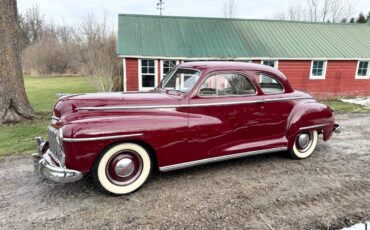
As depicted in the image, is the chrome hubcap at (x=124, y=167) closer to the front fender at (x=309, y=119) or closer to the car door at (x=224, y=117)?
the car door at (x=224, y=117)

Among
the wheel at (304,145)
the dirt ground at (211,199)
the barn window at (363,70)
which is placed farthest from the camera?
the barn window at (363,70)

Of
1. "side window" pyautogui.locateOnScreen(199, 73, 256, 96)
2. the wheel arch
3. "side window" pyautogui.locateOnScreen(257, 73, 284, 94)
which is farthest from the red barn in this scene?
the wheel arch

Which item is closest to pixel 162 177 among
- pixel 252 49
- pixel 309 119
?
pixel 309 119

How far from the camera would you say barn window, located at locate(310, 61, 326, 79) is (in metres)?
16.2

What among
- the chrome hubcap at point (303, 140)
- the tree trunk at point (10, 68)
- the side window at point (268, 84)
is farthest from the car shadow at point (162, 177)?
the tree trunk at point (10, 68)

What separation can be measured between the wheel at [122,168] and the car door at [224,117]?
775 mm

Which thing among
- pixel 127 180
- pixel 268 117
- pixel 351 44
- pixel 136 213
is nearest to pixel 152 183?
pixel 127 180

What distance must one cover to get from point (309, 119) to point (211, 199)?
2.70 meters

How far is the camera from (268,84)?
4.79 meters

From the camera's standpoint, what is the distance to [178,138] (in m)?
3.84

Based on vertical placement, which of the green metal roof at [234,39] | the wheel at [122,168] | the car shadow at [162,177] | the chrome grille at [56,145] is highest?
the green metal roof at [234,39]

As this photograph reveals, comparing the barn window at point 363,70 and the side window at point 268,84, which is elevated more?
the barn window at point 363,70

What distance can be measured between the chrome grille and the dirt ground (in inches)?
23.0

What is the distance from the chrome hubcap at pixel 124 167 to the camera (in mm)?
3569
